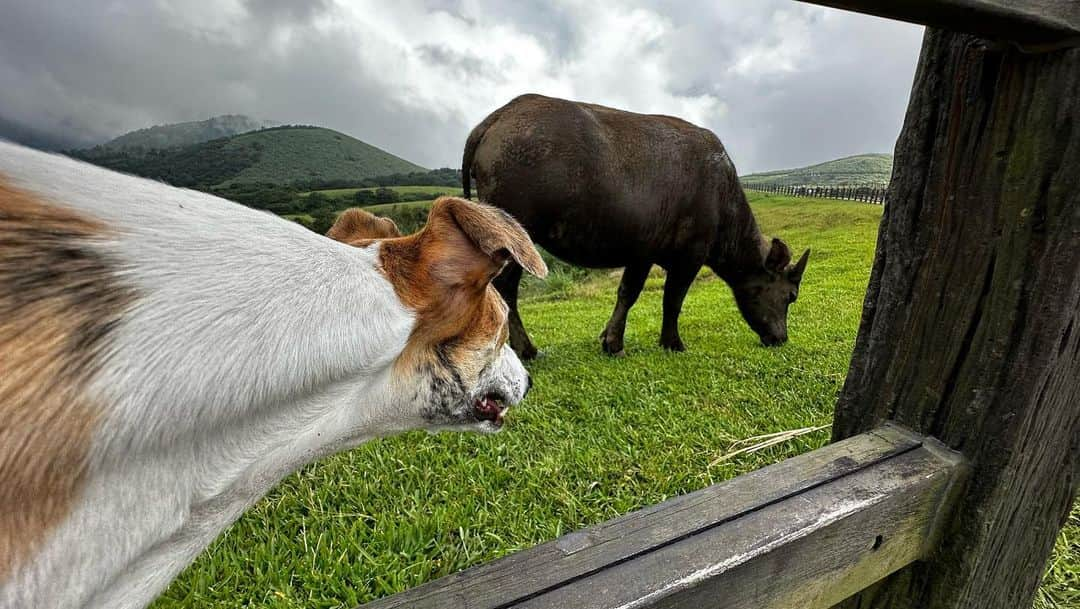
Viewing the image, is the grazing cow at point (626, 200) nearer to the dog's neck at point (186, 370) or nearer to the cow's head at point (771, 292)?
the cow's head at point (771, 292)

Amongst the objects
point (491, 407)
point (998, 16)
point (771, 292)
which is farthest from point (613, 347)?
point (998, 16)

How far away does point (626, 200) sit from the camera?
14.2 feet

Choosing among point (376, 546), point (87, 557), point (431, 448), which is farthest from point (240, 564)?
point (87, 557)

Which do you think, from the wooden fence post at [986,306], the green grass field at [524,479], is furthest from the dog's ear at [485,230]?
the green grass field at [524,479]

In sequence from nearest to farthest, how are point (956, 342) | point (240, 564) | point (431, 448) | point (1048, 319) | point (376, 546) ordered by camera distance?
point (1048, 319), point (956, 342), point (240, 564), point (376, 546), point (431, 448)

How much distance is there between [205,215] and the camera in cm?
79

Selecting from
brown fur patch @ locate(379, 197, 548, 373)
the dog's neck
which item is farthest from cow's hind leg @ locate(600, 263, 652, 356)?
the dog's neck

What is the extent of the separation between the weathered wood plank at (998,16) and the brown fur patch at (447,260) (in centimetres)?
69

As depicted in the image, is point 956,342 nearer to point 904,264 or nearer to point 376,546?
point 904,264

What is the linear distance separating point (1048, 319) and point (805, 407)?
255 cm

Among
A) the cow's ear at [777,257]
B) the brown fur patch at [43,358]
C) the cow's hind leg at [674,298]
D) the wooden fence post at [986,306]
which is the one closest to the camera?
the brown fur patch at [43,358]

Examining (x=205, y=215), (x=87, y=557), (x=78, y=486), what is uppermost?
(x=205, y=215)

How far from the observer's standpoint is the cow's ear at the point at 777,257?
5602 mm

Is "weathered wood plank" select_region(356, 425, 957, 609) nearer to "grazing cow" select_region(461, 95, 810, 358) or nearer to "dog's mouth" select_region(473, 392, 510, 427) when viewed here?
"dog's mouth" select_region(473, 392, 510, 427)
